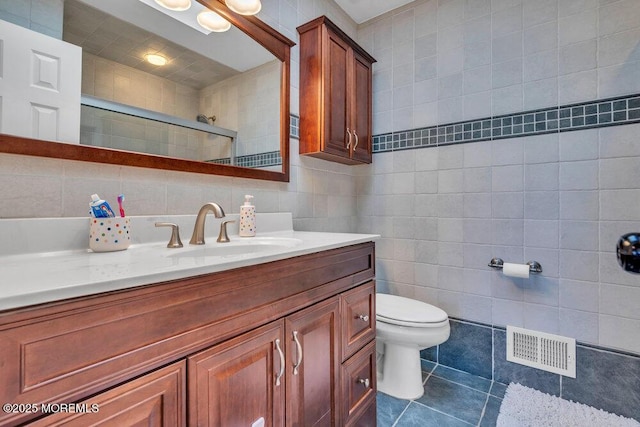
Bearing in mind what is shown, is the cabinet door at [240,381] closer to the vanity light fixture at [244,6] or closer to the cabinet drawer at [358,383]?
the cabinet drawer at [358,383]

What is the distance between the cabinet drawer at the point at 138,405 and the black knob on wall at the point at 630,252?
0.86 metres

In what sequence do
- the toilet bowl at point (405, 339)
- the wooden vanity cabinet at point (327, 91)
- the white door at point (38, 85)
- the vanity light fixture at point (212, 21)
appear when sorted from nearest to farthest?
1. the white door at point (38, 85)
2. the vanity light fixture at point (212, 21)
3. the toilet bowl at point (405, 339)
4. the wooden vanity cabinet at point (327, 91)

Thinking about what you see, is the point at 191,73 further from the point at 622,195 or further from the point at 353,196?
the point at 622,195

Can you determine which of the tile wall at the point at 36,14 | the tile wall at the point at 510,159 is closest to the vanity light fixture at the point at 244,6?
the tile wall at the point at 36,14

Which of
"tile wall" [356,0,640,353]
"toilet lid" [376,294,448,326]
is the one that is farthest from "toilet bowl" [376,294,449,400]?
"tile wall" [356,0,640,353]

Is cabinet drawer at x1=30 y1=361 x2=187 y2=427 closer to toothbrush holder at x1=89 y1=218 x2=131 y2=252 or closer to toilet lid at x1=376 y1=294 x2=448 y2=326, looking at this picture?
toothbrush holder at x1=89 y1=218 x2=131 y2=252

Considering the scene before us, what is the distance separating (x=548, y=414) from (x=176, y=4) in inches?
97.0

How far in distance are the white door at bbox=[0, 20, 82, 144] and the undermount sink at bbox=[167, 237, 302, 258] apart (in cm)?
49

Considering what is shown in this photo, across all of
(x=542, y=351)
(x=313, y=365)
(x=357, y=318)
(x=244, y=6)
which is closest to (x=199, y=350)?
(x=313, y=365)

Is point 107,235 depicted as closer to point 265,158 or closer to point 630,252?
point 265,158

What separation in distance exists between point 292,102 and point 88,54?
98cm

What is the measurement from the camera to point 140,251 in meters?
0.90

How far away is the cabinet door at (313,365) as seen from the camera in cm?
87

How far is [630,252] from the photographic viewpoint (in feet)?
1.65
